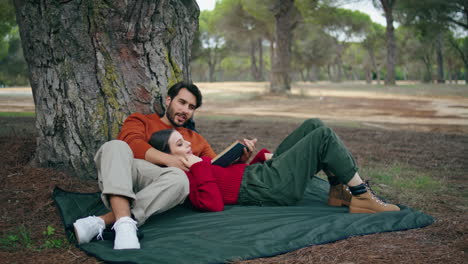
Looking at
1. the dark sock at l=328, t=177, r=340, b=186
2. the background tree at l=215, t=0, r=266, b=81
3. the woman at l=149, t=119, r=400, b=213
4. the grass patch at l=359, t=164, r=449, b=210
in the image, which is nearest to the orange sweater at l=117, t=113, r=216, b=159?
the woman at l=149, t=119, r=400, b=213

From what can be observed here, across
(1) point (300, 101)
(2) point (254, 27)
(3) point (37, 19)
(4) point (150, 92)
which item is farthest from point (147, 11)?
(2) point (254, 27)

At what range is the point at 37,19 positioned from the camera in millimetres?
3867

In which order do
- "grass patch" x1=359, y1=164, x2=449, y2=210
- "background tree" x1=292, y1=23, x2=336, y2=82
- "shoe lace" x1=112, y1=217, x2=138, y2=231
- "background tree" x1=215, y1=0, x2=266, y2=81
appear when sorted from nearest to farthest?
"shoe lace" x1=112, y1=217, x2=138, y2=231 < "grass patch" x1=359, y1=164, x2=449, y2=210 < "background tree" x1=215, y1=0, x2=266, y2=81 < "background tree" x1=292, y1=23, x2=336, y2=82

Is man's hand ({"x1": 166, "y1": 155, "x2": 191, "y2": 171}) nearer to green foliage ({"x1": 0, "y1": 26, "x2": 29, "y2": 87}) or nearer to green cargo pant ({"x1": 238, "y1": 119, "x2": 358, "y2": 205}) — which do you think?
green cargo pant ({"x1": 238, "y1": 119, "x2": 358, "y2": 205})

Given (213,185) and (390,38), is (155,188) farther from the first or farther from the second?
(390,38)

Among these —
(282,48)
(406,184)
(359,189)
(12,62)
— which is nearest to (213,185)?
(359,189)

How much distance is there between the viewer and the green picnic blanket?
2.38 m

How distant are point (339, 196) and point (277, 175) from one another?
684mm

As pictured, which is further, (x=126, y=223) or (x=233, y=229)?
(x=233, y=229)

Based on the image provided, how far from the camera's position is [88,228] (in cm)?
260

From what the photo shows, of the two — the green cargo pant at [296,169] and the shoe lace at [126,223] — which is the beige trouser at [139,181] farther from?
the green cargo pant at [296,169]

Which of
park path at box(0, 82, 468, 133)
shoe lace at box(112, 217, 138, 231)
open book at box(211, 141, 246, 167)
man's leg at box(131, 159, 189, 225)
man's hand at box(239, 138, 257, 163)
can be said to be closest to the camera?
shoe lace at box(112, 217, 138, 231)

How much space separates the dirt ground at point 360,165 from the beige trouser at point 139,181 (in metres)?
0.46

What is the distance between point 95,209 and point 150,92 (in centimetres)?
133
